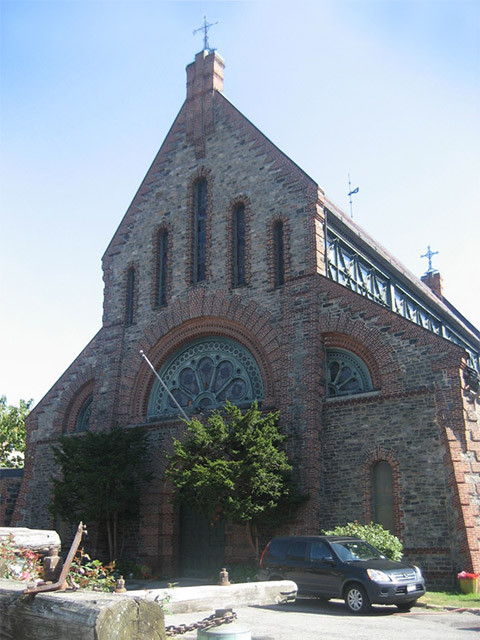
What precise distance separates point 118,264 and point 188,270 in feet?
13.3

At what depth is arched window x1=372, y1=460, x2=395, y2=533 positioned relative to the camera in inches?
704

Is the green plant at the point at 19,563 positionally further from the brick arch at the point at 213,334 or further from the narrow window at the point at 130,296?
the narrow window at the point at 130,296

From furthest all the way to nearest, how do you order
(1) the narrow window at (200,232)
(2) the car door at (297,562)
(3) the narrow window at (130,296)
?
Answer: (3) the narrow window at (130,296)
(1) the narrow window at (200,232)
(2) the car door at (297,562)

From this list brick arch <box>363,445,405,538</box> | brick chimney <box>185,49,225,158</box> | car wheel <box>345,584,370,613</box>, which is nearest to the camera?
car wheel <box>345,584,370,613</box>

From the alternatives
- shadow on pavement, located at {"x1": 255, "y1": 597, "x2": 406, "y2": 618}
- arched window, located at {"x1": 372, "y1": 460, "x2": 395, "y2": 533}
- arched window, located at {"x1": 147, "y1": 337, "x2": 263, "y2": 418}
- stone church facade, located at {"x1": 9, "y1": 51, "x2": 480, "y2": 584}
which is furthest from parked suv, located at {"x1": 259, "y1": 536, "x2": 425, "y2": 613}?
arched window, located at {"x1": 147, "y1": 337, "x2": 263, "y2": 418}

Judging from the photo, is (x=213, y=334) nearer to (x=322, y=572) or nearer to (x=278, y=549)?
(x=278, y=549)

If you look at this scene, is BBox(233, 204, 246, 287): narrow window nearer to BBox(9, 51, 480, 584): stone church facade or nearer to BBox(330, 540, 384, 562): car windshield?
BBox(9, 51, 480, 584): stone church facade

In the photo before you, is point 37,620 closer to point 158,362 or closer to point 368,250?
point 158,362

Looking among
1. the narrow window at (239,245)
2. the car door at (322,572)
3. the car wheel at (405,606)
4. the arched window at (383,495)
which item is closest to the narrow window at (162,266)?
the narrow window at (239,245)

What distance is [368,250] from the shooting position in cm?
2580

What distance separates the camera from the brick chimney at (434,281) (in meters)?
46.5

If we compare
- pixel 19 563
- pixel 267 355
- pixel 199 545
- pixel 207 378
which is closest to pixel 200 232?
pixel 207 378

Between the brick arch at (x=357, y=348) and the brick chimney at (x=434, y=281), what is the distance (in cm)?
2797

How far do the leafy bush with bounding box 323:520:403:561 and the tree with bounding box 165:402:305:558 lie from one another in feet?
7.33
